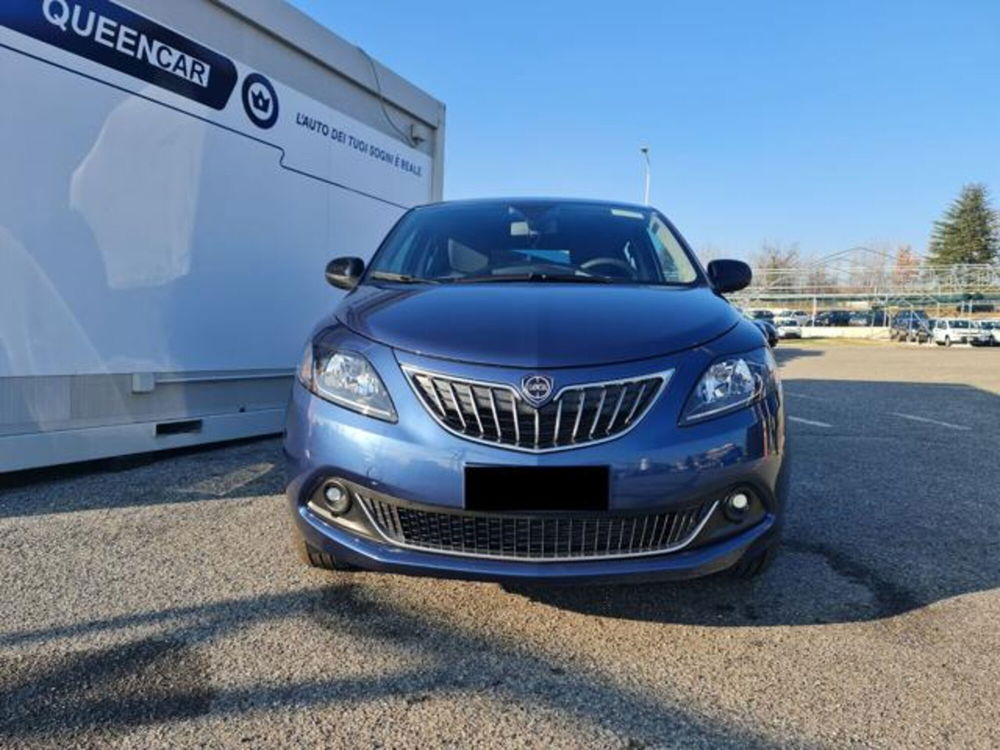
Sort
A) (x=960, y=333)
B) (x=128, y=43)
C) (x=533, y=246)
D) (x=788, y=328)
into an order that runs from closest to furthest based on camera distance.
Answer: (x=533, y=246) < (x=128, y=43) < (x=960, y=333) < (x=788, y=328)

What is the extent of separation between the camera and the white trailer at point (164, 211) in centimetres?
374

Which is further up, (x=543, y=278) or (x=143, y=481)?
(x=543, y=278)

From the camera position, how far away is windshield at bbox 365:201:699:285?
3.46 metres

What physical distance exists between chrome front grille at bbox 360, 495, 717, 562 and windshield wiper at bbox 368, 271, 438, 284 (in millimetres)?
1233

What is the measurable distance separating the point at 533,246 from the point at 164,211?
2.21 metres

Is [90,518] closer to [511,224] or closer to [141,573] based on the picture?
[141,573]

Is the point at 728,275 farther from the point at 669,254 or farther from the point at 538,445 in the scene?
the point at 538,445

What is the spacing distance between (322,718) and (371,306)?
1463mm

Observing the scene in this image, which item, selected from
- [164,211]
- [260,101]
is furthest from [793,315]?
[164,211]

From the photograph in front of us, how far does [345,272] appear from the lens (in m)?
3.62

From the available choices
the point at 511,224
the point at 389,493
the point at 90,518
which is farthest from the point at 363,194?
the point at 389,493

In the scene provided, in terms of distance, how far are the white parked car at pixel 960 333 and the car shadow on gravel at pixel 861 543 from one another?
40211 millimetres

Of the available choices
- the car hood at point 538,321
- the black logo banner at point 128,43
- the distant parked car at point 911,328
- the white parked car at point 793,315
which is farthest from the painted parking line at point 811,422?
the white parked car at point 793,315

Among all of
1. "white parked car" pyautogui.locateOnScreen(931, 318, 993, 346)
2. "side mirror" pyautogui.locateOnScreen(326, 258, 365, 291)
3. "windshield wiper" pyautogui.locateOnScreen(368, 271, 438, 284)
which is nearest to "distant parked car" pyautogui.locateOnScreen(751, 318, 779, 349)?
"windshield wiper" pyautogui.locateOnScreen(368, 271, 438, 284)
